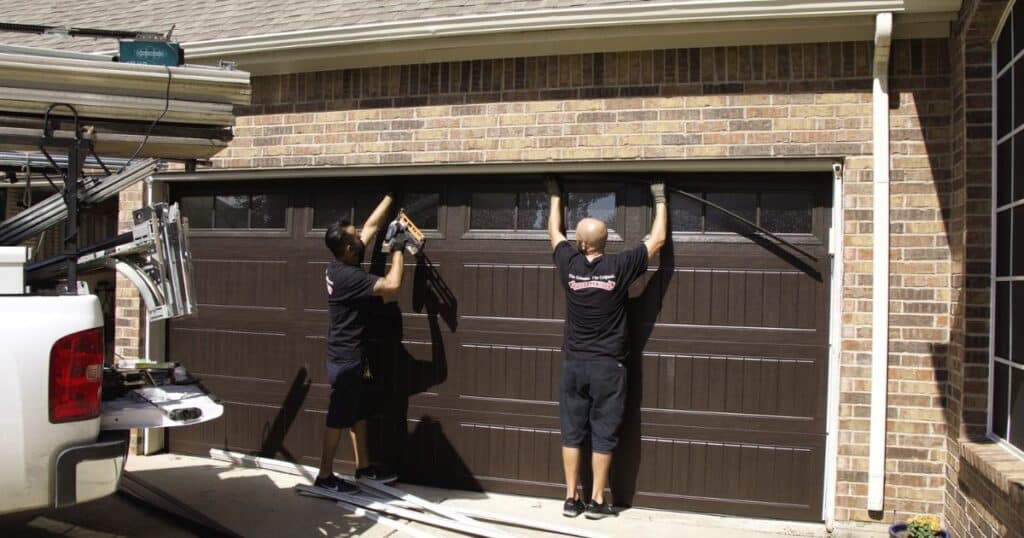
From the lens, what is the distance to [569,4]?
5.26m

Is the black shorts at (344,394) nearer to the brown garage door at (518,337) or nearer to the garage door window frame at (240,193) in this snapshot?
the brown garage door at (518,337)

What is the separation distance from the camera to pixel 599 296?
5.00 meters

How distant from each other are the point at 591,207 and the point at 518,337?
40.1 inches

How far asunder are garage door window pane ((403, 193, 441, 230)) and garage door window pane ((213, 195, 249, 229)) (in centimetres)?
140

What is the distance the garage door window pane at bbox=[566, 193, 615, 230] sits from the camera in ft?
17.7

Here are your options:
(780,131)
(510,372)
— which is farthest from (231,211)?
(780,131)

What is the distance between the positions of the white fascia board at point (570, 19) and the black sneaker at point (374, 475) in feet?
9.76

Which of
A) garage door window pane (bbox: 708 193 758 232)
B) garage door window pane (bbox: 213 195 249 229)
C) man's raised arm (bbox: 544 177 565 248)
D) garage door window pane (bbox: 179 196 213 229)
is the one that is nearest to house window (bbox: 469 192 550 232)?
man's raised arm (bbox: 544 177 565 248)

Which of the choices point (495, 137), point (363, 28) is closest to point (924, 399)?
point (495, 137)

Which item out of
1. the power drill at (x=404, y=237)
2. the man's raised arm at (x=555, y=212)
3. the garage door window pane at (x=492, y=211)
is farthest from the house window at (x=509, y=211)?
the power drill at (x=404, y=237)

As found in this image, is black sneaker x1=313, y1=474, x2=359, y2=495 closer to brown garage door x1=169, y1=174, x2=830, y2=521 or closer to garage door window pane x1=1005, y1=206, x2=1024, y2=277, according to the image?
brown garage door x1=169, y1=174, x2=830, y2=521

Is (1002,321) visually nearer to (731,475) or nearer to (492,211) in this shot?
(731,475)

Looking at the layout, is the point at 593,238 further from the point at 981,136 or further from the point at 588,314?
the point at 981,136

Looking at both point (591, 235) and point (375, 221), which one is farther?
point (375, 221)
